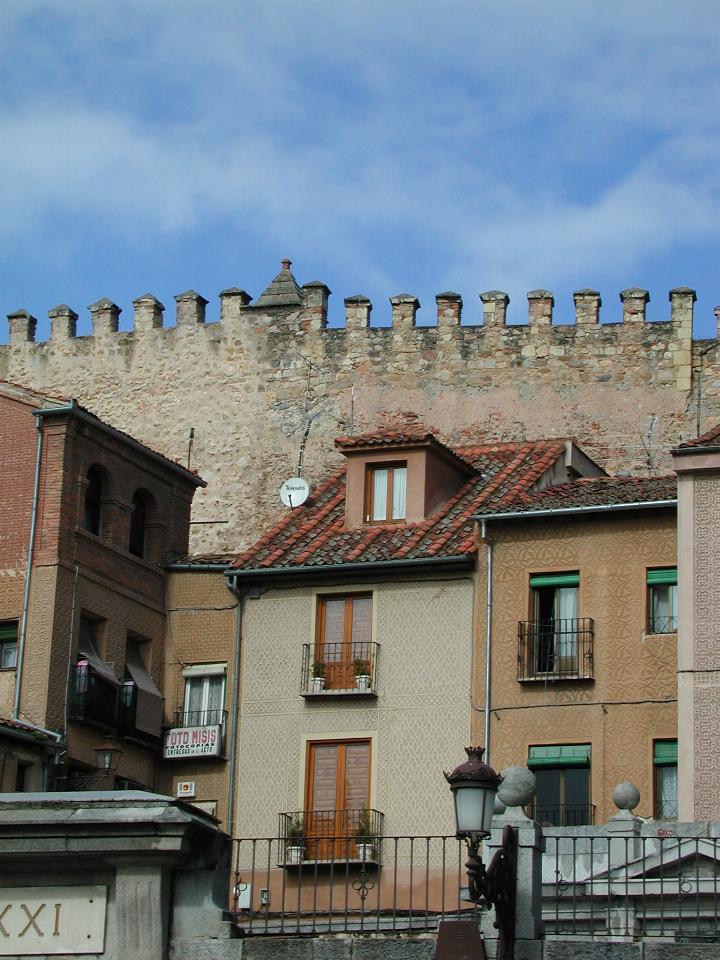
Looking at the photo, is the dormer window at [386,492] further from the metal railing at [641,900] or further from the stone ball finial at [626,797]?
the metal railing at [641,900]

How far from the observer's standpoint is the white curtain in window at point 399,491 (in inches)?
1344

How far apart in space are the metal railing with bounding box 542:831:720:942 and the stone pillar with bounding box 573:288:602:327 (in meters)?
25.5

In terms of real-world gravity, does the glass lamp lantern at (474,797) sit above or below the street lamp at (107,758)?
below

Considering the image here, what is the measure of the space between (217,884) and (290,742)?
589 inches

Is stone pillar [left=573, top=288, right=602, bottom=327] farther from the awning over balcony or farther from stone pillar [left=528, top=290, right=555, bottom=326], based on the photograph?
the awning over balcony

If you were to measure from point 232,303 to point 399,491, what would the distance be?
14523 millimetres

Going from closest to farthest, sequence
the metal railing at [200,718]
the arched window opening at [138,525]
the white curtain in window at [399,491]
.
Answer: the metal railing at [200,718] → the white curtain in window at [399,491] → the arched window opening at [138,525]

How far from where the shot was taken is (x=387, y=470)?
34562mm

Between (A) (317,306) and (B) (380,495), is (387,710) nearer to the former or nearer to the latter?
(B) (380,495)

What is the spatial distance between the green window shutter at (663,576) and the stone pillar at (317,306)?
17241 millimetres

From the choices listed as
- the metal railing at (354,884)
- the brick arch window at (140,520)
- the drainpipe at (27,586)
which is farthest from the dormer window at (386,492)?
the metal railing at (354,884)

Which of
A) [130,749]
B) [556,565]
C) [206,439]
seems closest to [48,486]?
[130,749]

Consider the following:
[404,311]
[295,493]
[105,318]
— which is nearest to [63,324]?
[105,318]

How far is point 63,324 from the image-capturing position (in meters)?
49.5
